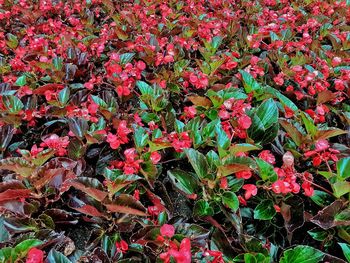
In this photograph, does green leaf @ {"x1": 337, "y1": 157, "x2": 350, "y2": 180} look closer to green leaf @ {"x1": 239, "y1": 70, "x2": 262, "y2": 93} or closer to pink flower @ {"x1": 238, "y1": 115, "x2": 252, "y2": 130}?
pink flower @ {"x1": 238, "y1": 115, "x2": 252, "y2": 130}

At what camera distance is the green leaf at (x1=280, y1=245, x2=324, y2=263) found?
4.33 feet

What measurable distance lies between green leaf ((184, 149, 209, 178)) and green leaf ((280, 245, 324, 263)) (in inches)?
16.5

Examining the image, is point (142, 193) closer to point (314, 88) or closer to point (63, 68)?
point (63, 68)

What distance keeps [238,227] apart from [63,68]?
130 cm

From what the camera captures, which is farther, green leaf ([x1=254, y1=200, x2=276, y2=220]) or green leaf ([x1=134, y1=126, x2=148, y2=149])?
green leaf ([x1=134, y1=126, x2=148, y2=149])

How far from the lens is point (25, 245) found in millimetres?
1254

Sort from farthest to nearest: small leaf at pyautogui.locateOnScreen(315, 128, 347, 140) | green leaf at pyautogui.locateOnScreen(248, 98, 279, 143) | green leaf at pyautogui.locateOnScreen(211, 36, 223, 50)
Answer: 1. green leaf at pyautogui.locateOnScreen(211, 36, 223, 50)
2. green leaf at pyautogui.locateOnScreen(248, 98, 279, 143)
3. small leaf at pyautogui.locateOnScreen(315, 128, 347, 140)

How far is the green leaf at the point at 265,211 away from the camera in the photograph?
59.8 inches

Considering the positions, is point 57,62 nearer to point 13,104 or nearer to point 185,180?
point 13,104

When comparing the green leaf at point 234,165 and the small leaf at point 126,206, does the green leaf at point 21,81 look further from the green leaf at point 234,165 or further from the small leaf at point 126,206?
the green leaf at point 234,165

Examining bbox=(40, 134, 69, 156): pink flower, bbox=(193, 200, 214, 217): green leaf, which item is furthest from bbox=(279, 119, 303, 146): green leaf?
bbox=(40, 134, 69, 156): pink flower

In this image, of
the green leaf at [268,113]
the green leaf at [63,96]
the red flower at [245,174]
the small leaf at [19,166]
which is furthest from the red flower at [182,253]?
the green leaf at [63,96]

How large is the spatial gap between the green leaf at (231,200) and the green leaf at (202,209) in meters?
0.06

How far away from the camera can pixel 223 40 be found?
2.72m
